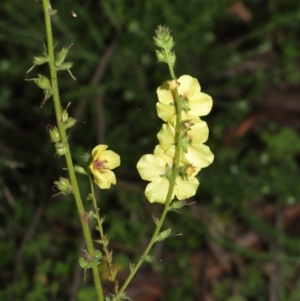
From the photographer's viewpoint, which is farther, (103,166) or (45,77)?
(103,166)

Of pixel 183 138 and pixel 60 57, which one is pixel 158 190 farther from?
pixel 60 57

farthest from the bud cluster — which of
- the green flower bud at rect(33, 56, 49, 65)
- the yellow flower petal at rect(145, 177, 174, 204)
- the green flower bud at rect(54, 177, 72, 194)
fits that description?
the yellow flower petal at rect(145, 177, 174, 204)

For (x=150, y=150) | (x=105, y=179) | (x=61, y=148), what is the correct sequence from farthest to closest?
1. (x=150, y=150)
2. (x=105, y=179)
3. (x=61, y=148)

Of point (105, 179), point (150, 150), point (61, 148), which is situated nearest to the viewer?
point (61, 148)

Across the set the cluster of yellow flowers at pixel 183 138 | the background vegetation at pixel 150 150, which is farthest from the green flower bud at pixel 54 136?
the background vegetation at pixel 150 150

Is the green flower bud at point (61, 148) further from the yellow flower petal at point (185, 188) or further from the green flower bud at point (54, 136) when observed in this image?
the yellow flower petal at point (185, 188)

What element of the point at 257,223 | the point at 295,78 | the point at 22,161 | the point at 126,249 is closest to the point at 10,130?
the point at 22,161

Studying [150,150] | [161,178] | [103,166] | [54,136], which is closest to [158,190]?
[161,178]
